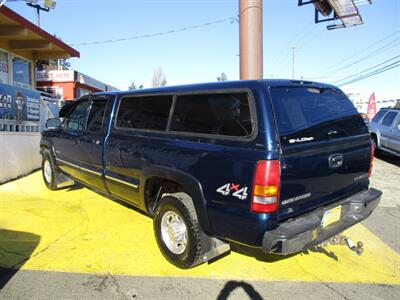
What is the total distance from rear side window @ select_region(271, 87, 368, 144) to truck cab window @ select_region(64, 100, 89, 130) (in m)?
3.54

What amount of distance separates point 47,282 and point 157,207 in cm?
135

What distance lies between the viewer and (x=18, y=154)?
8.54 m

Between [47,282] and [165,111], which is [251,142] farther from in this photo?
[47,282]

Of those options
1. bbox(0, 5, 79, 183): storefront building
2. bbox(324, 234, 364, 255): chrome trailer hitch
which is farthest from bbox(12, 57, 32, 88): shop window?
bbox(324, 234, 364, 255): chrome trailer hitch

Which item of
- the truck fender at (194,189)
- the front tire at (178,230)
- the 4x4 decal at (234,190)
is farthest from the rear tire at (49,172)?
the 4x4 decal at (234,190)

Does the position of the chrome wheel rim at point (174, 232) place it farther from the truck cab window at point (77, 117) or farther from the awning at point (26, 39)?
the awning at point (26, 39)

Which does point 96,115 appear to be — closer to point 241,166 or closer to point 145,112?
point 145,112

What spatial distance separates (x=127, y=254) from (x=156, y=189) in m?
0.83

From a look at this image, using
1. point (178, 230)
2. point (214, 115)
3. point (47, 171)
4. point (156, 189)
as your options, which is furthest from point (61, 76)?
point (214, 115)

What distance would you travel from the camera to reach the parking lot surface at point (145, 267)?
3561 mm

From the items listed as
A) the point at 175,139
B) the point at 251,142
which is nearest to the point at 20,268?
the point at 175,139

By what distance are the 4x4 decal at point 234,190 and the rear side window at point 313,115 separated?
540mm

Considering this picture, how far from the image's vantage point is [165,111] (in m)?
4.20

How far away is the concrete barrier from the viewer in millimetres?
7992
